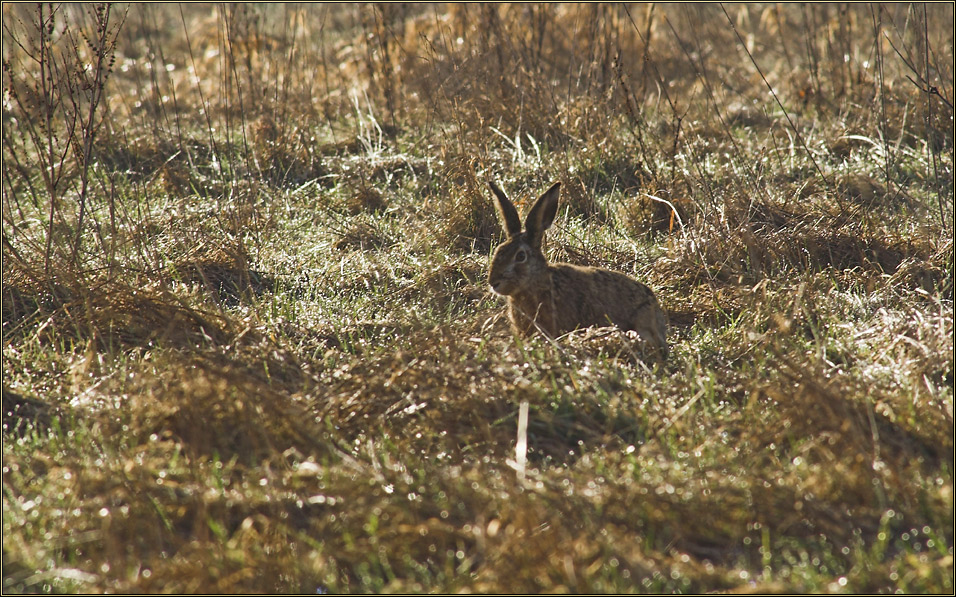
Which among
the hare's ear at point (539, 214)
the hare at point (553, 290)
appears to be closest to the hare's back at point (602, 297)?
the hare at point (553, 290)

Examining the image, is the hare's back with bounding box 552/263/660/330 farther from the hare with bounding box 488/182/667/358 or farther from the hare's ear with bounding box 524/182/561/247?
the hare's ear with bounding box 524/182/561/247

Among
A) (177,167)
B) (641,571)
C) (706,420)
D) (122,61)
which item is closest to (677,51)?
(177,167)

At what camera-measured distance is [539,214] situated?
4133 mm

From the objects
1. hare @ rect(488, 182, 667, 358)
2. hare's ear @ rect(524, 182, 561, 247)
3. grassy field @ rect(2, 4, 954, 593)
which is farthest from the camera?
hare's ear @ rect(524, 182, 561, 247)

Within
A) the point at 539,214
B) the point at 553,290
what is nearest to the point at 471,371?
the point at 553,290

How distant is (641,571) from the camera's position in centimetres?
237

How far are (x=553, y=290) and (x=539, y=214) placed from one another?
35 centimetres

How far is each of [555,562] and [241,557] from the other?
0.81 meters

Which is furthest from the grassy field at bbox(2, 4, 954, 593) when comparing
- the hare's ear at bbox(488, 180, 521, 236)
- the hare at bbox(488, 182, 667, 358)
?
the hare's ear at bbox(488, 180, 521, 236)

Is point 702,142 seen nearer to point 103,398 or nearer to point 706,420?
point 706,420

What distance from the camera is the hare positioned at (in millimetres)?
4020

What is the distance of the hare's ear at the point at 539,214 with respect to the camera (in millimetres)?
4121

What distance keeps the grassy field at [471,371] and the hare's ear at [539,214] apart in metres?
0.40

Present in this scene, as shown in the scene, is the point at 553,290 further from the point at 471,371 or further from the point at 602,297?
the point at 471,371
